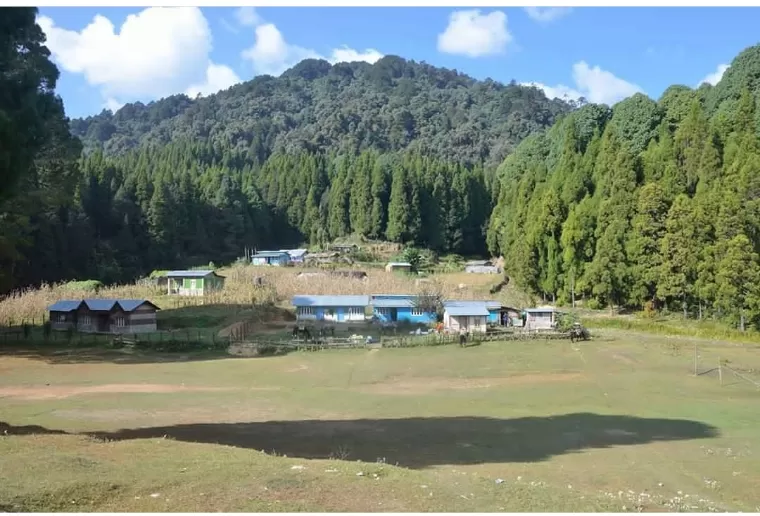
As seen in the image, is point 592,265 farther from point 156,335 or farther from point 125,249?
point 125,249

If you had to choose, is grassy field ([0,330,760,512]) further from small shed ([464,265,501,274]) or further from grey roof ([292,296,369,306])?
small shed ([464,265,501,274])

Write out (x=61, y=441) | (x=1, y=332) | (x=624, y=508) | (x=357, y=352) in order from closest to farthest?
(x=624, y=508) → (x=61, y=441) → (x=357, y=352) → (x=1, y=332)

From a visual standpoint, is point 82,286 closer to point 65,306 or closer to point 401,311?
→ point 65,306

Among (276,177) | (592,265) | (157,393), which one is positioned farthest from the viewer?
(276,177)

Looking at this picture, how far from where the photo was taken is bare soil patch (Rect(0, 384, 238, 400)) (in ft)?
81.8

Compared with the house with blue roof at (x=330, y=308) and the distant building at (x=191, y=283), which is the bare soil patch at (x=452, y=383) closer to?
the house with blue roof at (x=330, y=308)

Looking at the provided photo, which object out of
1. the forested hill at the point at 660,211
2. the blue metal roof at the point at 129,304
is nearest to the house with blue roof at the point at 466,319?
the forested hill at the point at 660,211

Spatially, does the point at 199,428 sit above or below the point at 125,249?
below

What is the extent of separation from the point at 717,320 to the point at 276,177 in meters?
71.4

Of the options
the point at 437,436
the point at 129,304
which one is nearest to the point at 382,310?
the point at 129,304

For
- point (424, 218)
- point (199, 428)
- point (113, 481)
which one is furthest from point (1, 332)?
point (424, 218)

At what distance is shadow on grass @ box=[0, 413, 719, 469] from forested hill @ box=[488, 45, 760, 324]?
25.0m

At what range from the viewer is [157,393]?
25422mm

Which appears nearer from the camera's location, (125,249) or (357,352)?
(357,352)
